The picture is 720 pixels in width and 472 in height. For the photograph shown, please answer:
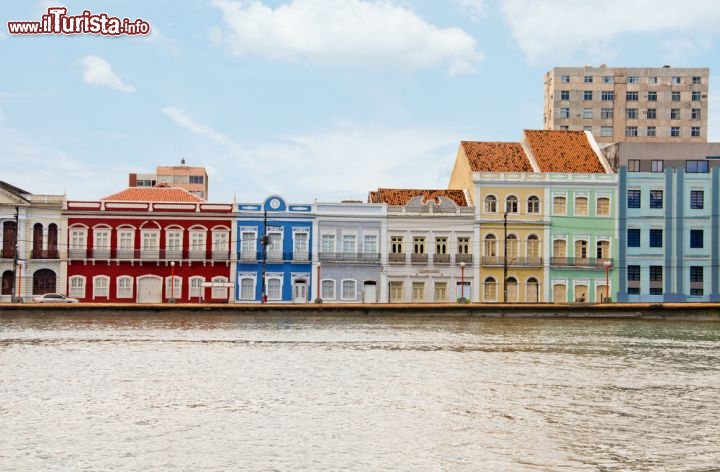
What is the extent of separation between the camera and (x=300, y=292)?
66.8 metres

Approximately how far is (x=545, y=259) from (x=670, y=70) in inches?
1918

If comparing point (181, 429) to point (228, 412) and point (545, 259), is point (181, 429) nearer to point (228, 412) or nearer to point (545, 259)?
point (228, 412)

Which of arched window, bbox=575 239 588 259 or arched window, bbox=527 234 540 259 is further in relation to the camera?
arched window, bbox=575 239 588 259

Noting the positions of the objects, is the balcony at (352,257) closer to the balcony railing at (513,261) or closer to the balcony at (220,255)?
the balcony at (220,255)

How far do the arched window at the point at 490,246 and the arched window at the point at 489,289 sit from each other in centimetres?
Result: 167

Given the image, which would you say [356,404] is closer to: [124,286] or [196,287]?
[196,287]

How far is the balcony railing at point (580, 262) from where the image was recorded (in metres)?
67.2

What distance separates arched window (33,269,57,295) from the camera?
65.0 metres

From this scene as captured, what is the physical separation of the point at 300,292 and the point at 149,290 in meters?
9.93

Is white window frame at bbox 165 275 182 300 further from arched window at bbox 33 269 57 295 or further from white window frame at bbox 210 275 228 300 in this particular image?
arched window at bbox 33 269 57 295

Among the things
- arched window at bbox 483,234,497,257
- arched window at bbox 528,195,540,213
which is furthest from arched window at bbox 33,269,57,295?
arched window at bbox 528,195,540,213

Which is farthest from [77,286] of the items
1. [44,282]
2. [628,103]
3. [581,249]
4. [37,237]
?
[628,103]

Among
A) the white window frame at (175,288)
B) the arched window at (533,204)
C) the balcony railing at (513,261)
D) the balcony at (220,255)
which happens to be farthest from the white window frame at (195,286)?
the arched window at (533,204)

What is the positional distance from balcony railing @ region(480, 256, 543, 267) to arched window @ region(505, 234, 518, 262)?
1.25 ft
